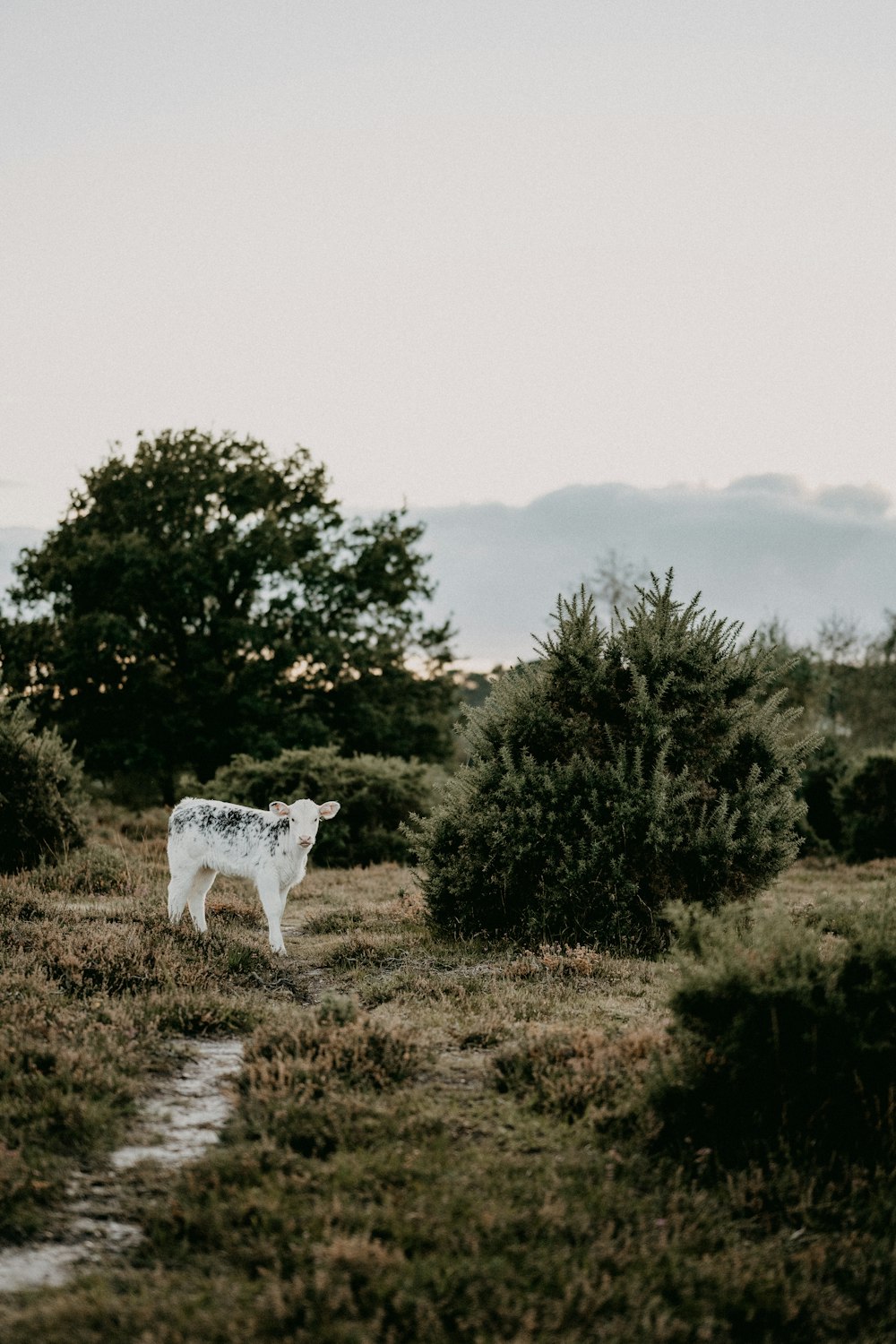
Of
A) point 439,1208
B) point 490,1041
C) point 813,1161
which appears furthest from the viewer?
point 490,1041

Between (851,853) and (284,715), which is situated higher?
(284,715)

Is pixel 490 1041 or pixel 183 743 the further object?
pixel 183 743

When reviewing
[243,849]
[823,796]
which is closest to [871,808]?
[823,796]

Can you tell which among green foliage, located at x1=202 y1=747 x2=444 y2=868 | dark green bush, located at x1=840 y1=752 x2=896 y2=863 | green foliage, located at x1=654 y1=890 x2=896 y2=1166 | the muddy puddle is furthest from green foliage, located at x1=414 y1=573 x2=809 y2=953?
dark green bush, located at x1=840 y1=752 x2=896 y2=863

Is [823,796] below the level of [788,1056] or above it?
above

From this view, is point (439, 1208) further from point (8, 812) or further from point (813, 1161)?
point (8, 812)

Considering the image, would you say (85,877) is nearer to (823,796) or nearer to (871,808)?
(871,808)

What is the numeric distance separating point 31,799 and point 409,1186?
11.7 meters

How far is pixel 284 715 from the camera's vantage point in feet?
100

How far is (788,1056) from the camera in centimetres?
591

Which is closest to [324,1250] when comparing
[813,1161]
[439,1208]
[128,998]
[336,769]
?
[439,1208]

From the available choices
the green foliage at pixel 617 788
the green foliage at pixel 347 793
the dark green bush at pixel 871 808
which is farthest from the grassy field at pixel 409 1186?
the dark green bush at pixel 871 808

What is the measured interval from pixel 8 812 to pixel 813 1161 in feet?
41.1

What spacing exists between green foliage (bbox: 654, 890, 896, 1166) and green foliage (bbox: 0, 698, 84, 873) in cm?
1143
